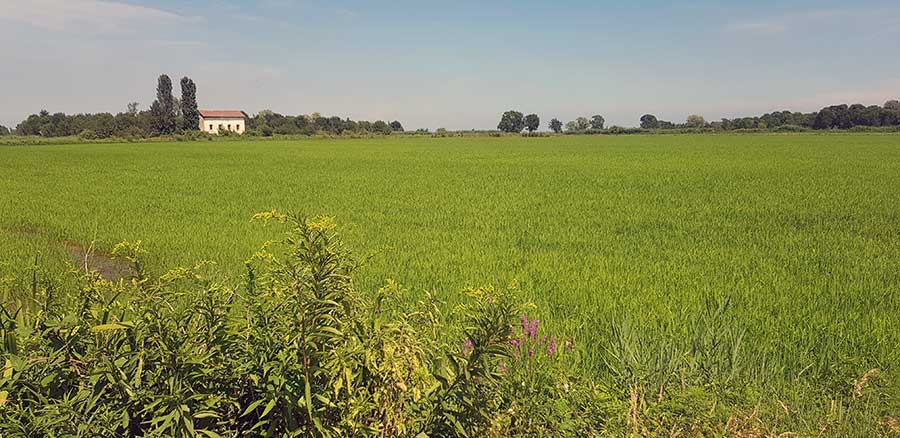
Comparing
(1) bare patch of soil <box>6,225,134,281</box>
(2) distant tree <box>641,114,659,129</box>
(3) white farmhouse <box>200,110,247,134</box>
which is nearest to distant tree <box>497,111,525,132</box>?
(2) distant tree <box>641,114,659,129</box>

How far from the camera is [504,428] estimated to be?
265 centimetres

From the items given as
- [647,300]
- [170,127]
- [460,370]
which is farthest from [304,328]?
[170,127]

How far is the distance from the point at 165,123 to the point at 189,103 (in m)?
30.7

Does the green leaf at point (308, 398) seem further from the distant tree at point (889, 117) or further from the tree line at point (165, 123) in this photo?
the distant tree at point (889, 117)

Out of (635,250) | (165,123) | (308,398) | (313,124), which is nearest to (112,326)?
(308,398)

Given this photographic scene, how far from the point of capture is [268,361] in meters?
2.21

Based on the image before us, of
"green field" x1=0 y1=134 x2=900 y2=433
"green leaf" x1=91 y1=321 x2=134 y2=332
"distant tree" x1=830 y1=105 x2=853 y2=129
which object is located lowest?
Answer: "green field" x1=0 y1=134 x2=900 y2=433

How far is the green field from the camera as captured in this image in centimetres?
457

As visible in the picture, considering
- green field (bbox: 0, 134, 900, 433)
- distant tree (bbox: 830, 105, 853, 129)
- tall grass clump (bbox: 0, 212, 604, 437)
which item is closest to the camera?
tall grass clump (bbox: 0, 212, 604, 437)

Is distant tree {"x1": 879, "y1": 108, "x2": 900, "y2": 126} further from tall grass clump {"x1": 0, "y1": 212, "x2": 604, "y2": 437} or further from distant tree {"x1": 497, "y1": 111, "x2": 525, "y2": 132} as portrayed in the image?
tall grass clump {"x1": 0, "y1": 212, "x2": 604, "y2": 437}

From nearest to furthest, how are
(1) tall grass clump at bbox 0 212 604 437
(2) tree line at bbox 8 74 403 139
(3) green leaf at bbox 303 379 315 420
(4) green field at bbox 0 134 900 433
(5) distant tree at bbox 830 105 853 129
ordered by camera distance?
(3) green leaf at bbox 303 379 315 420 → (1) tall grass clump at bbox 0 212 604 437 → (4) green field at bbox 0 134 900 433 → (2) tree line at bbox 8 74 403 139 → (5) distant tree at bbox 830 105 853 129

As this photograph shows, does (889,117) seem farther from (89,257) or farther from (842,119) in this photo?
(89,257)

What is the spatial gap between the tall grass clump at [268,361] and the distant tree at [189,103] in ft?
463

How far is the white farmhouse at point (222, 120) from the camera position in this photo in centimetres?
15150
